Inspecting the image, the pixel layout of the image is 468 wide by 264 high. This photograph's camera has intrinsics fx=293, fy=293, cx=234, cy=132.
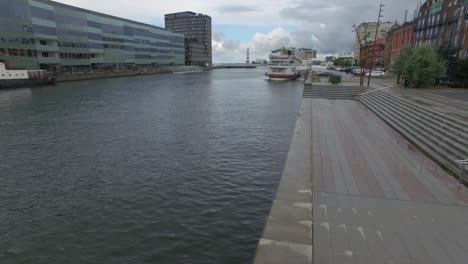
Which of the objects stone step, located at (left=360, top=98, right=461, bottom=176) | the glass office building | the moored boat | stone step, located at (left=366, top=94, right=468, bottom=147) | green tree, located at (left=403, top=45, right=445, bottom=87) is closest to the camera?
stone step, located at (left=360, top=98, right=461, bottom=176)

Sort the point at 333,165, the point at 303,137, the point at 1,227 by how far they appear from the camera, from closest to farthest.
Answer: the point at 1,227 < the point at 333,165 < the point at 303,137

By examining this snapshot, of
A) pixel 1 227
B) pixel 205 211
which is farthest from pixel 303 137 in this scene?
pixel 1 227

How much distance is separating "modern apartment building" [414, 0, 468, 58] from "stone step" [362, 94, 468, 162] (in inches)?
1199

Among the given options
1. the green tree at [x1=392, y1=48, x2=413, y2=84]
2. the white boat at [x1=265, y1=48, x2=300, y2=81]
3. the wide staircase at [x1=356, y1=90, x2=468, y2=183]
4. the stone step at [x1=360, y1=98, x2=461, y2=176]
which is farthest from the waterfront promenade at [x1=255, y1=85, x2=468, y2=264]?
the white boat at [x1=265, y1=48, x2=300, y2=81]

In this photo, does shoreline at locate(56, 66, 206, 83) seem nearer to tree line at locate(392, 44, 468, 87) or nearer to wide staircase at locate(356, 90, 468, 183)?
tree line at locate(392, 44, 468, 87)

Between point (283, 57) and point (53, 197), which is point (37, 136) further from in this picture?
point (283, 57)

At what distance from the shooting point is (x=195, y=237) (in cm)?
809

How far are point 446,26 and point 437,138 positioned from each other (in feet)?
177

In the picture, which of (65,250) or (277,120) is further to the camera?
(277,120)

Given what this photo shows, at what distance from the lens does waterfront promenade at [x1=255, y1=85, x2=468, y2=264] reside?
603 cm

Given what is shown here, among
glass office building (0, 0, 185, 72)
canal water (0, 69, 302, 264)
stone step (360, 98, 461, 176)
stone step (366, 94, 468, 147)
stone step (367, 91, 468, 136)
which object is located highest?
glass office building (0, 0, 185, 72)

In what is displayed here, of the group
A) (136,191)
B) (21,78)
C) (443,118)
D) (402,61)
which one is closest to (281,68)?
(402,61)

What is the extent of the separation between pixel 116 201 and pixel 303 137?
32.8 feet

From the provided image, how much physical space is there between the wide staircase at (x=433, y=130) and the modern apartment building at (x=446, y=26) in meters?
28.5
